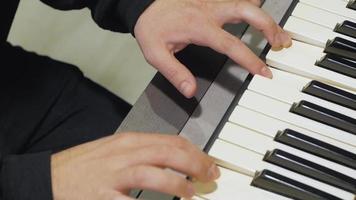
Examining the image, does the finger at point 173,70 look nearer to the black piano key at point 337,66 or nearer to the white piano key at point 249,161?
the white piano key at point 249,161

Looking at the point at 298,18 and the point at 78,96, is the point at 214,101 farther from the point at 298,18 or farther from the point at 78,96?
the point at 78,96

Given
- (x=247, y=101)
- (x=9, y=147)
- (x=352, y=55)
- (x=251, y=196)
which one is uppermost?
(x=352, y=55)

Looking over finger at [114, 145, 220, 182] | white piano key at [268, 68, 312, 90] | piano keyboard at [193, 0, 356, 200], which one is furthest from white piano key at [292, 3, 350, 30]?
finger at [114, 145, 220, 182]

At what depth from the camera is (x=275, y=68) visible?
92cm

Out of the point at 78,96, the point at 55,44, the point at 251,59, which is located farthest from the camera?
the point at 55,44

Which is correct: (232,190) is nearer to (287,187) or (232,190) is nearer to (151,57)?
(287,187)

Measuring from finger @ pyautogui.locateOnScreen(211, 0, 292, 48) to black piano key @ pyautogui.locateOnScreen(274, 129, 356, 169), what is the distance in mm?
159

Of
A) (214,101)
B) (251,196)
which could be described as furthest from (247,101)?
(251,196)

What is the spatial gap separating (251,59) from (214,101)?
8 centimetres

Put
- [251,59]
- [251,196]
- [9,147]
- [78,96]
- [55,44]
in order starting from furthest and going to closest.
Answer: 1. [55,44]
2. [78,96]
3. [9,147]
4. [251,59]
5. [251,196]

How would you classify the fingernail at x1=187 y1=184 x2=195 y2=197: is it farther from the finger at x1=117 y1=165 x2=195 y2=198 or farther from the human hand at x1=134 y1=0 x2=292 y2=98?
the human hand at x1=134 y1=0 x2=292 y2=98

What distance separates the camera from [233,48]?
894 mm

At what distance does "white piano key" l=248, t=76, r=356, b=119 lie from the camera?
0.88 meters

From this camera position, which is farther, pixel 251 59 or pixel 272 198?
pixel 251 59
